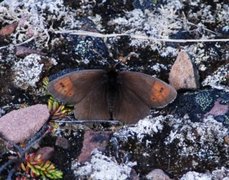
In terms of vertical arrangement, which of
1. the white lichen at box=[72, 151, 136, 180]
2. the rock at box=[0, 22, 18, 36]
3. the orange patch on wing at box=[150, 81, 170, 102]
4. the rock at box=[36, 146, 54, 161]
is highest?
the rock at box=[0, 22, 18, 36]

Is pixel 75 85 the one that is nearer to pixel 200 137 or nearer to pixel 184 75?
pixel 184 75

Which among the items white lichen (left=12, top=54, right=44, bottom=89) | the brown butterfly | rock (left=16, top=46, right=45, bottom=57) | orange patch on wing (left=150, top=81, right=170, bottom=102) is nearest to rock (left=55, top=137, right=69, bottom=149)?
the brown butterfly

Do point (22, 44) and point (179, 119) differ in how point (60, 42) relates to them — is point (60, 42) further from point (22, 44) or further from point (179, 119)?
point (179, 119)

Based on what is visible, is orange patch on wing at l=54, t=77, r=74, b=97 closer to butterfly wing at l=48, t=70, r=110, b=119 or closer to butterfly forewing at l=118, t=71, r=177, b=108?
butterfly wing at l=48, t=70, r=110, b=119

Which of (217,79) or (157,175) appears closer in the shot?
(157,175)

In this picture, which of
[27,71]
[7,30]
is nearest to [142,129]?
[27,71]

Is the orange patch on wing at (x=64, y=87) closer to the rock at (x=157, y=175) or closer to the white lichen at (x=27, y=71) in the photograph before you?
the white lichen at (x=27, y=71)
